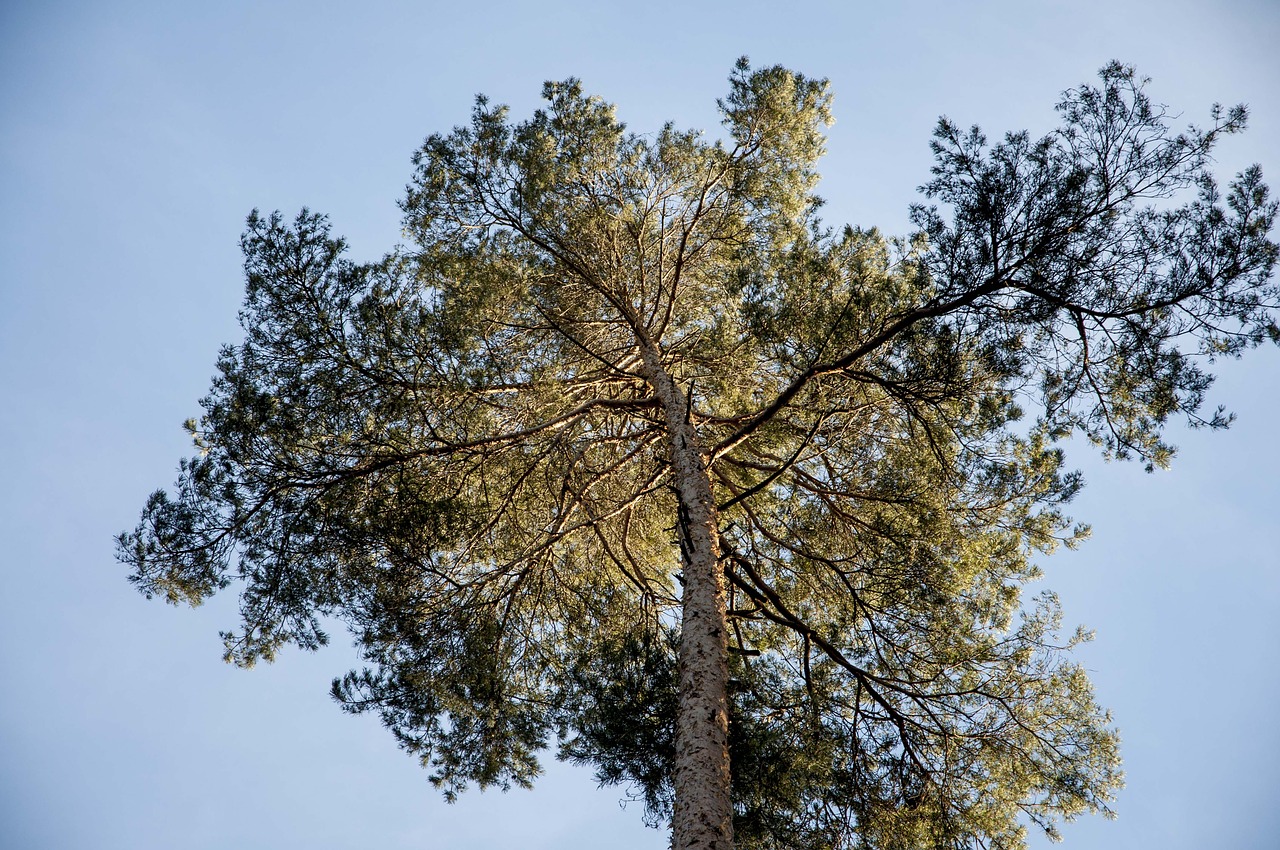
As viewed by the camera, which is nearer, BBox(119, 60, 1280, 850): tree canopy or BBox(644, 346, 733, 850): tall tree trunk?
BBox(644, 346, 733, 850): tall tree trunk

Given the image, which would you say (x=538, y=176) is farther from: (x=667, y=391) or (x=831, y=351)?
(x=831, y=351)

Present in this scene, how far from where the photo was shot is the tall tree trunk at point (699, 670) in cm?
439

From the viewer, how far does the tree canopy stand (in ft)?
19.2

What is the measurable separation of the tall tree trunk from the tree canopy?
3cm

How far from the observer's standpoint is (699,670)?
207 inches

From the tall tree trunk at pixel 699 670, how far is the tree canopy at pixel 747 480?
25mm

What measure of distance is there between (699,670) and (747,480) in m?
3.56

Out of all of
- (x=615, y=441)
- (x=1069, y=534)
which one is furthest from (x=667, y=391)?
(x=1069, y=534)

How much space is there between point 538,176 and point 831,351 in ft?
12.6

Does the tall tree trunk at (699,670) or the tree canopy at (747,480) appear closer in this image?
the tall tree trunk at (699,670)

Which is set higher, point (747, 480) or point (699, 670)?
point (747, 480)

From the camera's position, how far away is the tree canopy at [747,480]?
5844 mm

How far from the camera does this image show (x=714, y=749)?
4789 millimetres

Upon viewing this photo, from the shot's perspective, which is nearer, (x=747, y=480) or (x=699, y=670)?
(x=699, y=670)
